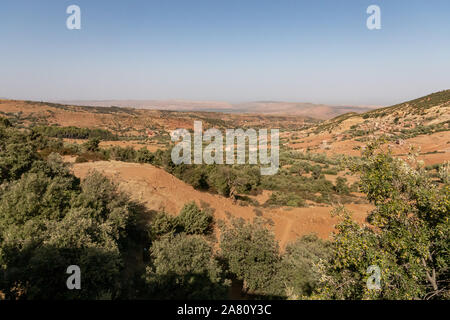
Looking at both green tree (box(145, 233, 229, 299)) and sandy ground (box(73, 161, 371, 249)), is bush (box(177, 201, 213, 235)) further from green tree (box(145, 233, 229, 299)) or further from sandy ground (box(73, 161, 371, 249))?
green tree (box(145, 233, 229, 299))

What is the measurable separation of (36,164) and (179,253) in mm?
13398

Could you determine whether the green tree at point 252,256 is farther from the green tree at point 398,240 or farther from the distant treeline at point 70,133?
the distant treeline at point 70,133

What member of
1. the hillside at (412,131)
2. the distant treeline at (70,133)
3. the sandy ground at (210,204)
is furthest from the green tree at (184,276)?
the distant treeline at (70,133)

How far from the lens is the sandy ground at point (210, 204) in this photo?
17.0 meters

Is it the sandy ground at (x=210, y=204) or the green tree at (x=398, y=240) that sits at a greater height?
the green tree at (x=398, y=240)

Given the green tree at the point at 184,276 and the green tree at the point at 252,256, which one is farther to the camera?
the green tree at the point at 252,256

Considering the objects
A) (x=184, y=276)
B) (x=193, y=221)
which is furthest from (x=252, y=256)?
(x=193, y=221)

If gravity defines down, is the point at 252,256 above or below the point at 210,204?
above

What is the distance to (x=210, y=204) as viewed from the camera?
740 inches

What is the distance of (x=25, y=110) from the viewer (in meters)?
87.6

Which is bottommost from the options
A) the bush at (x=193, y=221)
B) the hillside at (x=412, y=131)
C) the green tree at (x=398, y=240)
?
the bush at (x=193, y=221)

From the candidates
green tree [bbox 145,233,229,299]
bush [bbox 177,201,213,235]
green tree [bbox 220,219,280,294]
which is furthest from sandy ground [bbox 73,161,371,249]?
green tree [bbox 145,233,229,299]

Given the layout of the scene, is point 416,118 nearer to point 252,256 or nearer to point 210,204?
point 210,204

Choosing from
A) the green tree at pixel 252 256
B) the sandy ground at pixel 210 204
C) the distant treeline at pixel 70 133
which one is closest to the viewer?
the green tree at pixel 252 256
